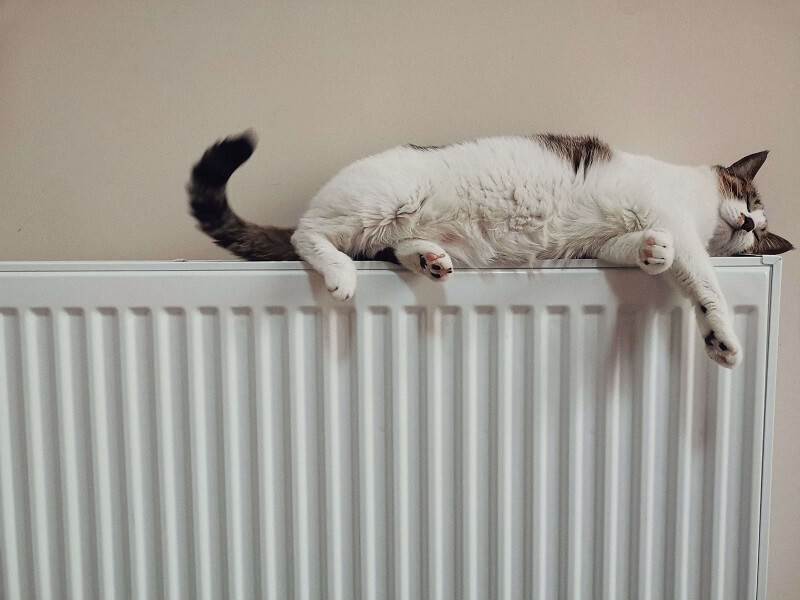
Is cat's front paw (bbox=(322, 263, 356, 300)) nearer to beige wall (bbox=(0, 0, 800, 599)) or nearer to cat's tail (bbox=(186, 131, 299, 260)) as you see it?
cat's tail (bbox=(186, 131, 299, 260))

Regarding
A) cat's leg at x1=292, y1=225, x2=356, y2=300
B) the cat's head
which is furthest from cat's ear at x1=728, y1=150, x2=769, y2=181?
cat's leg at x1=292, y1=225, x2=356, y2=300

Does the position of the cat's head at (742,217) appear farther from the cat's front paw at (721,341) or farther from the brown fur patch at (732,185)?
the cat's front paw at (721,341)

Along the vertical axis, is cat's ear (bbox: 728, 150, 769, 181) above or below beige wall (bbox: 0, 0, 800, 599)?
below

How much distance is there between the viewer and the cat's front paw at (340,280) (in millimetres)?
729

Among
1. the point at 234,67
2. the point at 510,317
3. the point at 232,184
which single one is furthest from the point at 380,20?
the point at 510,317

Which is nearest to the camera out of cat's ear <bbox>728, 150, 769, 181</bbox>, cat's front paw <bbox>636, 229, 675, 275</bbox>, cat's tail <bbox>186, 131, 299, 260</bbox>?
cat's front paw <bbox>636, 229, 675, 275</bbox>

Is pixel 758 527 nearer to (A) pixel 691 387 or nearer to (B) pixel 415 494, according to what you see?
(A) pixel 691 387

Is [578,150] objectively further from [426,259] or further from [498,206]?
[426,259]

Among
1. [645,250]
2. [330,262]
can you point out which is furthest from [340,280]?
[645,250]

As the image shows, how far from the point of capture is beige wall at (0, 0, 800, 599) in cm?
99

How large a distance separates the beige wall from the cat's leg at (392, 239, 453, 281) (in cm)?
32

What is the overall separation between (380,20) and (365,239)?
0.43 meters

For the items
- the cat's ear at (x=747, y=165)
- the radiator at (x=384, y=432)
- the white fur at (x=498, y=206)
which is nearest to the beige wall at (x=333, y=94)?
the cat's ear at (x=747, y=165)

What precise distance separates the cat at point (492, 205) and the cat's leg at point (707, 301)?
0.01 m
